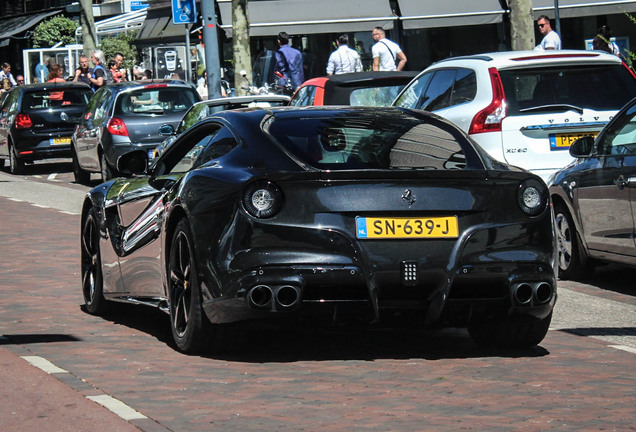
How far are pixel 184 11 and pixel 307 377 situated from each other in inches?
696

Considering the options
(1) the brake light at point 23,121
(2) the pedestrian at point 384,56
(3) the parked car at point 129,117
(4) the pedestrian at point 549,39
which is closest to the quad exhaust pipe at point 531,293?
(3) the parked car at point 129,117

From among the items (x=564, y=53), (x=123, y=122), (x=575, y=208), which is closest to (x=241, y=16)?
(x=123, y=122)

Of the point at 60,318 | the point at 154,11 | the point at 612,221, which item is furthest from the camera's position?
the point at 154,11

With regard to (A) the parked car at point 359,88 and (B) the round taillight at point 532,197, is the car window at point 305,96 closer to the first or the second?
(A) the parked car at point 359,88

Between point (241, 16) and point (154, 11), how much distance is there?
1732 cm

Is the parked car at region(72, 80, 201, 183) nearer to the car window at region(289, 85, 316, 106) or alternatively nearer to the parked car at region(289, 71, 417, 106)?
the car window at region(289, 85, 316, 106)

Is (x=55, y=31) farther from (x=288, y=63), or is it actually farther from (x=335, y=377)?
(x=335, y=377)

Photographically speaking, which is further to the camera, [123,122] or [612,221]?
[123,122]

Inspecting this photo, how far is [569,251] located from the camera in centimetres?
1098

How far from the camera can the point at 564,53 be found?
12492 millimetres

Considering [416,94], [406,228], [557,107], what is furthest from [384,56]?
[406,228]

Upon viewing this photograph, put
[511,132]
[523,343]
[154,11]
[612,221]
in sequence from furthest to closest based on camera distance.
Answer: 1. [154,11]
2. [511,132]
3. [612,221]
4. [523,343]

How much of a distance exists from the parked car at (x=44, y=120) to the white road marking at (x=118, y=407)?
19.2 metres

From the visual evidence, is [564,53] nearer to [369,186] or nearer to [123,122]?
[369,186]
